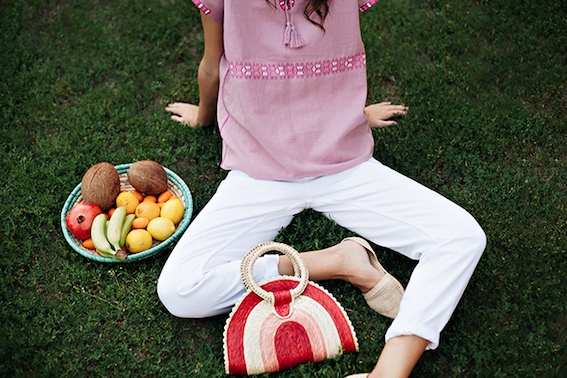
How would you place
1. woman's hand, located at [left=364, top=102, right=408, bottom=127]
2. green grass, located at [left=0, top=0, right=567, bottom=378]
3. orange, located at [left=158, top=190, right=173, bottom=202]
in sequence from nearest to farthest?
green grass, located at [left=0, top=0, right=567, bottom=378] < orange, located at [left=158, top=190, right=173, bottom=202] < woman's hand, located at [left=364, top=102, right=408, bottom=127]

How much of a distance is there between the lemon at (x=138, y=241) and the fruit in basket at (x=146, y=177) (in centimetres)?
33

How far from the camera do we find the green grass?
2.60 meters

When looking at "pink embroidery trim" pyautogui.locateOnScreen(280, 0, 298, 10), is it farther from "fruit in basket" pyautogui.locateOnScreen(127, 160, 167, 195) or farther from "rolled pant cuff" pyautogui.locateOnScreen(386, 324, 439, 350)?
"rolled pant cuff" pyautogui.locateOnScreen(386, 324, 439, 350)

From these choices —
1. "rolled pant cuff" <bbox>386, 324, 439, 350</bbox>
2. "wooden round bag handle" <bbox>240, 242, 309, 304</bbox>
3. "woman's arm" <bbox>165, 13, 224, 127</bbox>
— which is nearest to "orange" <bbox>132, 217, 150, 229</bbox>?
"wooden round bag handle" <bbox>240, 242, 309, 304</bbox>

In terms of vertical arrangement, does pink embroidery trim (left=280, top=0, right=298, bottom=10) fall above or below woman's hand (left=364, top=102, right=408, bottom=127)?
above

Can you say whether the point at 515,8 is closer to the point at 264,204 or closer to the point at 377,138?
the point at 377,138

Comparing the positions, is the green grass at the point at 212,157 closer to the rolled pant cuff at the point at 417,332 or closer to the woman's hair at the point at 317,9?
the rolled pant cuff at the point at 417,332

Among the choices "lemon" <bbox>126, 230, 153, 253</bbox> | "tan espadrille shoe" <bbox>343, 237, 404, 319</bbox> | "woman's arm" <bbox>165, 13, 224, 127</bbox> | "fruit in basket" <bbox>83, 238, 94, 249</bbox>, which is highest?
"woman's arm" <bbox>165, 13, 224, 127</bbox>

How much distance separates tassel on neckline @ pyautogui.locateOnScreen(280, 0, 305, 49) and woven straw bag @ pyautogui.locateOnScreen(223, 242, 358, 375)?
1.10 m

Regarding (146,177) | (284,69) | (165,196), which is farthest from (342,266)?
(146,177)

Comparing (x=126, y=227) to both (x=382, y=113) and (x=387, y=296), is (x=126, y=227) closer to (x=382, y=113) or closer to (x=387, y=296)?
(x=387, y=296)

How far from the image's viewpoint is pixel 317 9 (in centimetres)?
236

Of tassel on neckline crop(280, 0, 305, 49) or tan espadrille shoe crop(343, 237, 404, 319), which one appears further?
tan espadrille shoe crop(343, 237, 404, 319)

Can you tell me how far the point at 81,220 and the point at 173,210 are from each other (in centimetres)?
57
